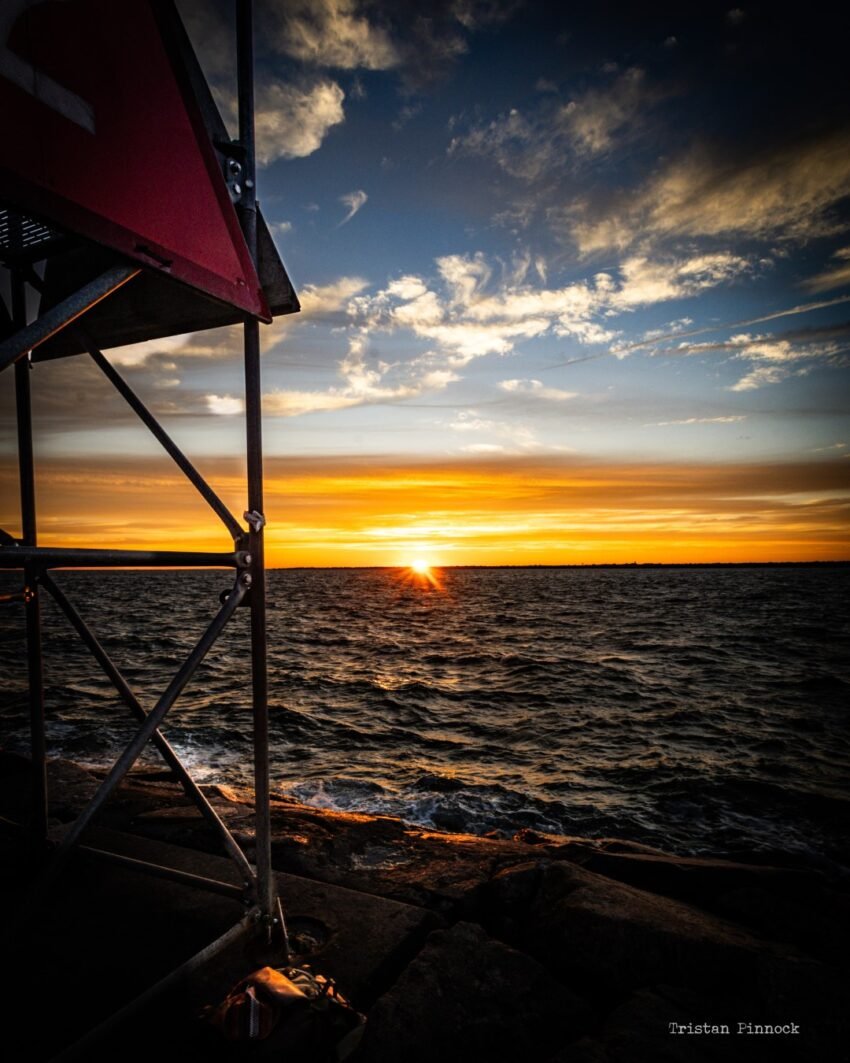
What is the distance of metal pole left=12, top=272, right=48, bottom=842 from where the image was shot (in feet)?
10.2

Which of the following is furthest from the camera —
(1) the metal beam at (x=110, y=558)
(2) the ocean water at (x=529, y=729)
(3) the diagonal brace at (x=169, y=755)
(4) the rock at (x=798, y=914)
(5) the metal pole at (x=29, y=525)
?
(2) the ocean water at (x=529, y=729)

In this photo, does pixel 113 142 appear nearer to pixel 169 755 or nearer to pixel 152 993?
pixel 169 755

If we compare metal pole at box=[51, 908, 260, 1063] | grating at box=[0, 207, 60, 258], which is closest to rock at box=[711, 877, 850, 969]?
metal pole at box=[51, 908, 260, 1063]

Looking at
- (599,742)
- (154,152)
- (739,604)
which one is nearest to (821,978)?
(154,152)

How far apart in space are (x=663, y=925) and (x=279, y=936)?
2.32 m

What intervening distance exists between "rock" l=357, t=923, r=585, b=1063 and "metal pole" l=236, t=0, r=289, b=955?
0.78 m

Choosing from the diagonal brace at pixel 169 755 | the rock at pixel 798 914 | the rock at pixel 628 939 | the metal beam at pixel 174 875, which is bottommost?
the rock at pixel 798 914

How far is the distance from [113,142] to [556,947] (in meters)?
4.78

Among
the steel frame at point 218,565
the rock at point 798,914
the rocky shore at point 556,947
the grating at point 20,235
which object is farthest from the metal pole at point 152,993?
the grating at point 20,235

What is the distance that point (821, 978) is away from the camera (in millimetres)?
2842

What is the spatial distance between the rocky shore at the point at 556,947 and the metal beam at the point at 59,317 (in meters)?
3.04

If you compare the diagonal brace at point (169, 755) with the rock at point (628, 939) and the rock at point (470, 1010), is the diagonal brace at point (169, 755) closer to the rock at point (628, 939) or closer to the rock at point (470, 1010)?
the rock at point (470, 1010)

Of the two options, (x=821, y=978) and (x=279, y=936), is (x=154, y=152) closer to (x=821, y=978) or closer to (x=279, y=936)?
(x=279, y=936)

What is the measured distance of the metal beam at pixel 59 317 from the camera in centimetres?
167
